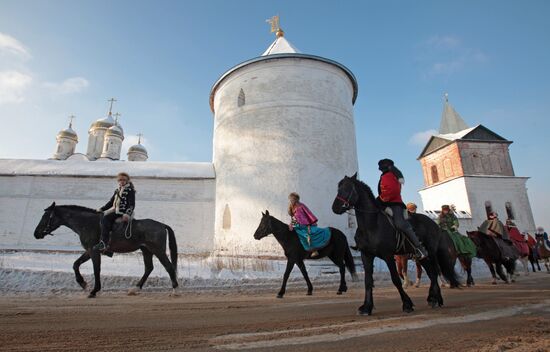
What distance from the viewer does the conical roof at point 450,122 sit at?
43.6 m

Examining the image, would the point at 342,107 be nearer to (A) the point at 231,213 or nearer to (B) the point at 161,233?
(A) the point at 231,213

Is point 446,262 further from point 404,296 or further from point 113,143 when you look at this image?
point 113,143

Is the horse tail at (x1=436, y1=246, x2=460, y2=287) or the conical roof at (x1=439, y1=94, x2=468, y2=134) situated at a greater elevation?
the conical roof at (x1=439, y1=94, x2=468, y2=134)

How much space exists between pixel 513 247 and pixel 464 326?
8.53 metres

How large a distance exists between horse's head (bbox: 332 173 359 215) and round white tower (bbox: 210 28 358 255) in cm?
991

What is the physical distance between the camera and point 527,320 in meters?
3.24

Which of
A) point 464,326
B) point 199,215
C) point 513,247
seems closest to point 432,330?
point 464,326

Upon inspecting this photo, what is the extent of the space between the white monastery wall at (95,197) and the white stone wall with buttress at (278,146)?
1.25m

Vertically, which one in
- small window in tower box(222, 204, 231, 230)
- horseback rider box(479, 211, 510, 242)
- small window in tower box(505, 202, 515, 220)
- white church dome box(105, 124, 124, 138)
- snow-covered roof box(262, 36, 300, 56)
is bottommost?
horseback rider box(479, 211, 510, 242)

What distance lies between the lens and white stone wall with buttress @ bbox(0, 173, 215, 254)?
16.3 m

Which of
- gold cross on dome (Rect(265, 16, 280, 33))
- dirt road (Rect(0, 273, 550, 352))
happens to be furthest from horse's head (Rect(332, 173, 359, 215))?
gold cross on dome (Rect(265, 16, 280, 33))

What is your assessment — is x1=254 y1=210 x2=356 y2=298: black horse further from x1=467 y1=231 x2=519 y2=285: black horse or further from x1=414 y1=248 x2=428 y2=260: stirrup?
x1=467 y1=231 x2=519 y2=285: black horse

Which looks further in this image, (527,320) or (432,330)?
→ (527,320)

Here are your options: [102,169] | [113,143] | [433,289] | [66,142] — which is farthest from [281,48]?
[66,142]
